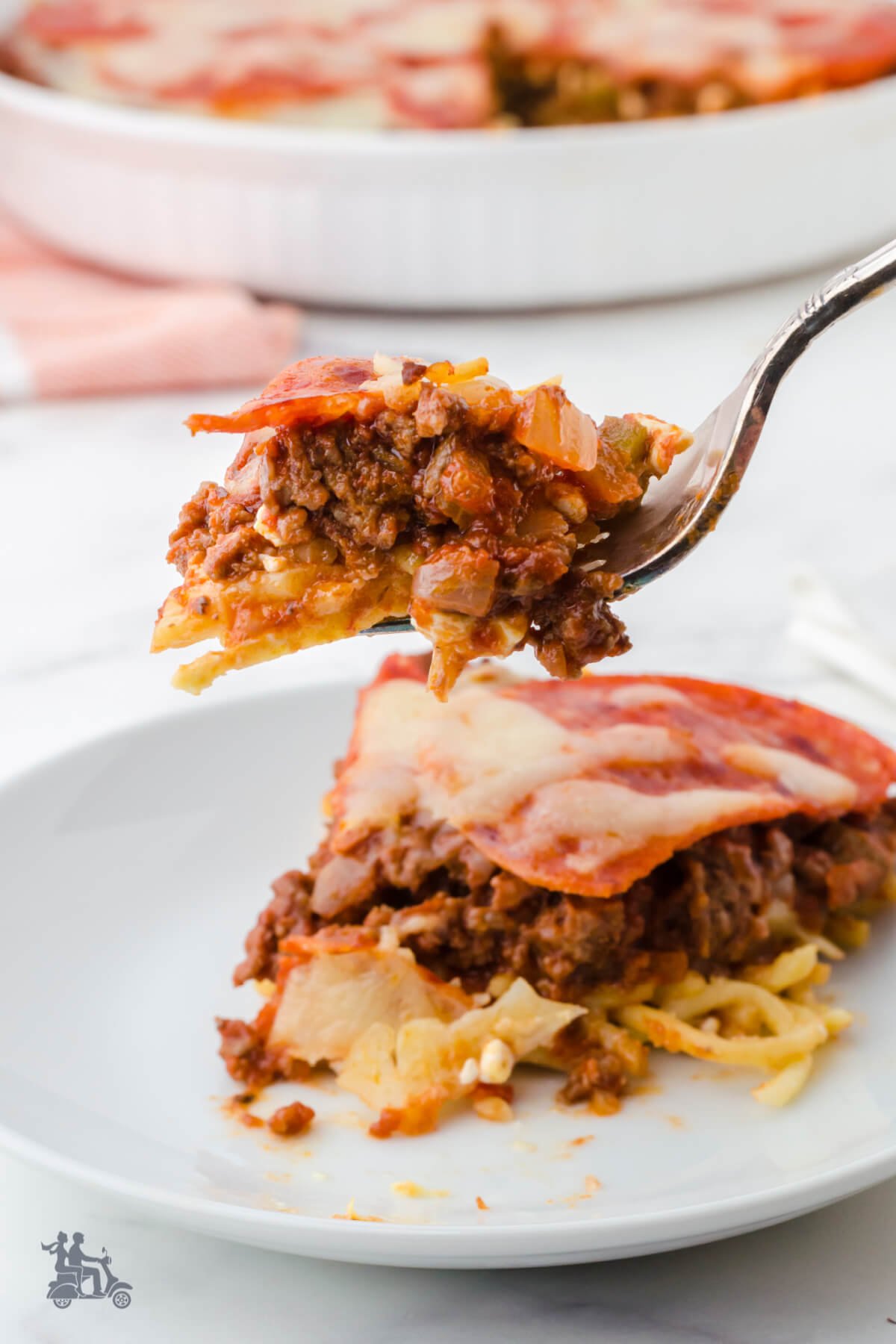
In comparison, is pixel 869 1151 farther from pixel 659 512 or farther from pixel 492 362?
pixel 492 362

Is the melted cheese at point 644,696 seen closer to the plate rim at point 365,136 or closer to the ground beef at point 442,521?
the ground beef at point 442,521

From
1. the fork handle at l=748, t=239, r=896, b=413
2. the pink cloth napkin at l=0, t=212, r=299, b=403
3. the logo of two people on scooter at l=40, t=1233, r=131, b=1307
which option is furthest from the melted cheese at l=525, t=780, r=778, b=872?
the pink cloth napkin at l=0, t=212, r=299, b=403

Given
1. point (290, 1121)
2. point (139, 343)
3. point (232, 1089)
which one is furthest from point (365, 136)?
point (290, 1121)

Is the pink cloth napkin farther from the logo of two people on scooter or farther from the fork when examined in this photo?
the logo of two people on scooter

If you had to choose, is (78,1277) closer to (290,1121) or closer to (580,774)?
(290,1121)

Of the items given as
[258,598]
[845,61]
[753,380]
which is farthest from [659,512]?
[845,61]

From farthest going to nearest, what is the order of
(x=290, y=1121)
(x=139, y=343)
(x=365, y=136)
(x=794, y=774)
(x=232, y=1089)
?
(x=365, y=136) < (x=139, y=343) < (x=794, y=774) < (x=232, y=1089) < (x=290, y=1121)

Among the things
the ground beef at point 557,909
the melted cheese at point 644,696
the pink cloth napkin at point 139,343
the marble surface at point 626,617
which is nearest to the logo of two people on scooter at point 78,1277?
the marble surface at point 626,617
